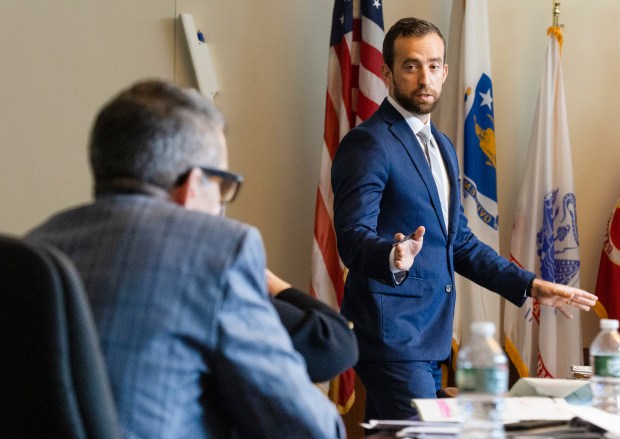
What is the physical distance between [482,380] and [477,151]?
3002 millimetres

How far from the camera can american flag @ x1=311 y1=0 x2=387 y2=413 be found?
15.1 feet

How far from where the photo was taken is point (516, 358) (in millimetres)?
4566

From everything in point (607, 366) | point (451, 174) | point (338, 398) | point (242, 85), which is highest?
point (242, 85)

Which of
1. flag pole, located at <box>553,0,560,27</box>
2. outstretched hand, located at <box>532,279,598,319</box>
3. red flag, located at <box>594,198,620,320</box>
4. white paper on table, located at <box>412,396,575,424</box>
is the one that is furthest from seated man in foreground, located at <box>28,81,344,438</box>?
flag pole, located at <box>553,0,560,27</box>

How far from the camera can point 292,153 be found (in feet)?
16.0

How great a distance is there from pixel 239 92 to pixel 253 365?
3.65 m

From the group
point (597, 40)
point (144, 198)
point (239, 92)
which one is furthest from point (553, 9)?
point (144, 198)

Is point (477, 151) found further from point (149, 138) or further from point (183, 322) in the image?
point (183, 322)

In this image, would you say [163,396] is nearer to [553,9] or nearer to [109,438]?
[109,438]

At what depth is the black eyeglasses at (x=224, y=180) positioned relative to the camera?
4.87 feet

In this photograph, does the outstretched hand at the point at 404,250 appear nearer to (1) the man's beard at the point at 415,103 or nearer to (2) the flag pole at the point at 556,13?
(1) the man's beard at the point at 415,103

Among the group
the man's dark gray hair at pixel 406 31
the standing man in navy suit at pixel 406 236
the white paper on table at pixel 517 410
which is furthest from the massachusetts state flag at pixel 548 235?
the white paper on table at pixel 517 410

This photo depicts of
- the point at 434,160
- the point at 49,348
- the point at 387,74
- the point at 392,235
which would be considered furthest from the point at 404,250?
the point at 49,348

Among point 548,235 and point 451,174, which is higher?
point 451,174
